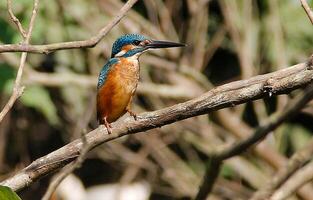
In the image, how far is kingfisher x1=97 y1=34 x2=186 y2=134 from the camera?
4.04 m

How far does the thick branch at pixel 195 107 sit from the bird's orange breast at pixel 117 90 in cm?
71

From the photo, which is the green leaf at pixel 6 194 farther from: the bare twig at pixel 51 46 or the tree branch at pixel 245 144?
the tree branch at pixel 245 144

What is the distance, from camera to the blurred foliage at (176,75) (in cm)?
596

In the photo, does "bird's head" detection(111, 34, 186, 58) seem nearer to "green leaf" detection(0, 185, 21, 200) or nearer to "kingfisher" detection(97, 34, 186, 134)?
"kingfisher" detection(97, 34, 186, 134)

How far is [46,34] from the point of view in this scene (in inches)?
235

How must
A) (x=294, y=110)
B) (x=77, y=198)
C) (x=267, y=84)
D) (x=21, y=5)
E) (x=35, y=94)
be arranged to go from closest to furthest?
(x=267, y=84) < (x=294, y=110) < (x=21, y=5) < (x=35, y=94) < (x=77, y=198)

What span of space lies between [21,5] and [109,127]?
7.47 feet

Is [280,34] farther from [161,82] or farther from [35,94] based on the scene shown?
[35,94]

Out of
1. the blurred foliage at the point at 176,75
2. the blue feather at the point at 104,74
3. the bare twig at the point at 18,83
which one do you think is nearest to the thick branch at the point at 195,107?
the bare twig at the point at 18,83

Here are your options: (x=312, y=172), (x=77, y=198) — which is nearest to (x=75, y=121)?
(x=77, y=198)

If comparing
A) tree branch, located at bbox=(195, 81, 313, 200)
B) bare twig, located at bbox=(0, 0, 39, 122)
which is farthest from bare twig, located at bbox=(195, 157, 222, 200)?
bare twig, located at bbox=(0, 0, 39, 122)

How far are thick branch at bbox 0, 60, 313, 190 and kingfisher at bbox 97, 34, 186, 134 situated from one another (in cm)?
71

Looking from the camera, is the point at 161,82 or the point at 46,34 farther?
the point at 161,82

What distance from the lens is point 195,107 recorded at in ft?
9.74
